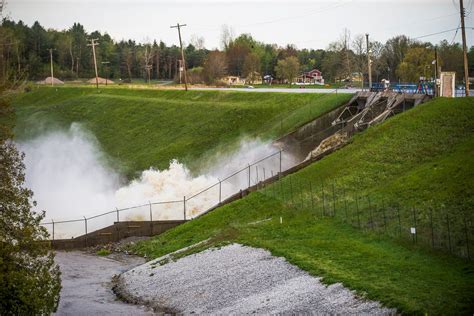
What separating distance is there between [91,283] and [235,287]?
1061cm

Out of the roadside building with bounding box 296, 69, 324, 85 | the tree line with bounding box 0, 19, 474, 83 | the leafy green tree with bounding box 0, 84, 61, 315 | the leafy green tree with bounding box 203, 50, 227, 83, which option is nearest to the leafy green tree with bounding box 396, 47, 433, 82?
the tree line with bounding box 0, 19, 474, 83

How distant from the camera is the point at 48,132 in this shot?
10431cm

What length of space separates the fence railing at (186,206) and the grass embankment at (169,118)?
273 inches

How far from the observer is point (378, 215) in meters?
41.8

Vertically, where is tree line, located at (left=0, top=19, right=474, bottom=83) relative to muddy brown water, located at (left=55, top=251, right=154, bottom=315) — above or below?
above

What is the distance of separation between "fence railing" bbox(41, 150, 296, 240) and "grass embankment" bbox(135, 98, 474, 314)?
5.55m

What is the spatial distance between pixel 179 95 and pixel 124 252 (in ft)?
177

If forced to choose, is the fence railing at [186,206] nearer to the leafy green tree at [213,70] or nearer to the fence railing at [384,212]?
the fence railing at [384,212]

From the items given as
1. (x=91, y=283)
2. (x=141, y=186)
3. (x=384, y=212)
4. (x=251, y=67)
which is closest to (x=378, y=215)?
(x=384, y=212)

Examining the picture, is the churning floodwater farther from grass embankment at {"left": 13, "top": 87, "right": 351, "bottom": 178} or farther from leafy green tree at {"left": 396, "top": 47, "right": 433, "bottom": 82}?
leafy green tree at {"left": 396, "top": 47, "right": 433, "bottom": 82}

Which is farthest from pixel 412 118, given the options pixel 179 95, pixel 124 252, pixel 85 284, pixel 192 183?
pixel 179 95

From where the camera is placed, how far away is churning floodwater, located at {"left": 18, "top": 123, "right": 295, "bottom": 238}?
58781 millimetres

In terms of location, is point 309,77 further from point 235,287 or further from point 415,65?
point 235,287

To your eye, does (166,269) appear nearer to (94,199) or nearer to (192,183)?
(192,183)
